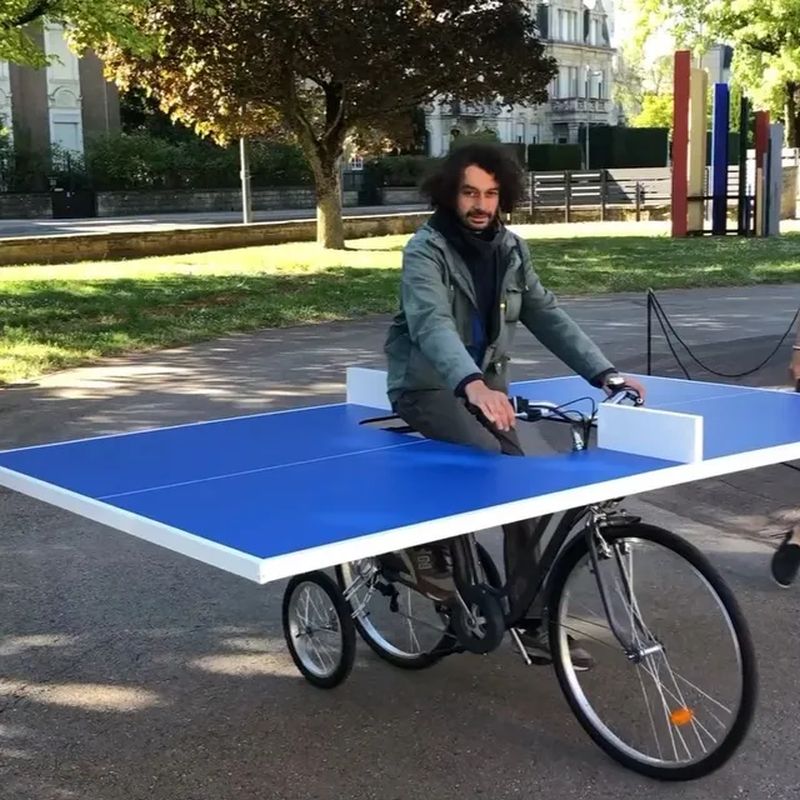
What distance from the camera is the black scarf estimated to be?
4262 millimetres

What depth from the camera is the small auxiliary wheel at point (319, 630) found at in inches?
174

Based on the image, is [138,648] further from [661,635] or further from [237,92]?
[237,92]

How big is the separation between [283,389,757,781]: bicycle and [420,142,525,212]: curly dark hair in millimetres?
720

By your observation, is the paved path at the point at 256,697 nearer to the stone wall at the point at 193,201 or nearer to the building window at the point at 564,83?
the stone wall at the point at 193,201

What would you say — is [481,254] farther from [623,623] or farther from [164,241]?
[164,241]

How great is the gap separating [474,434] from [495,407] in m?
0.46

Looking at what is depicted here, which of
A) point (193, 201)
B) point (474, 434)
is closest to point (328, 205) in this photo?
point (474, 434)

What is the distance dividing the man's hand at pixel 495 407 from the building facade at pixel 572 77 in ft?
295

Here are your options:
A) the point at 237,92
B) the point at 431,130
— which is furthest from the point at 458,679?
the point at 431,130

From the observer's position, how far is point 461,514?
3162mm

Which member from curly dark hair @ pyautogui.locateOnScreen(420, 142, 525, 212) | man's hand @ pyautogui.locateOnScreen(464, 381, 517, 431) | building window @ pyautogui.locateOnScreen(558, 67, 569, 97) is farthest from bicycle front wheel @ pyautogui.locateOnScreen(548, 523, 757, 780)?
building window @ pyautogui.locateOnScreen(558, 67, 569, 97)

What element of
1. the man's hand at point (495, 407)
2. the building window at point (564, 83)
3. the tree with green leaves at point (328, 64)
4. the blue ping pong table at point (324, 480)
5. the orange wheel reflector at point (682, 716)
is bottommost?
the orange wheel reflector at point (682, 716)

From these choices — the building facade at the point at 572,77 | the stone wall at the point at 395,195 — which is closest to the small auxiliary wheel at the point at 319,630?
the stone wall at the point at 395,195

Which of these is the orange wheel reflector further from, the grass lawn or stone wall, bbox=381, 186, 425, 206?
stone wall, bbox=381, 186, 425, 206
